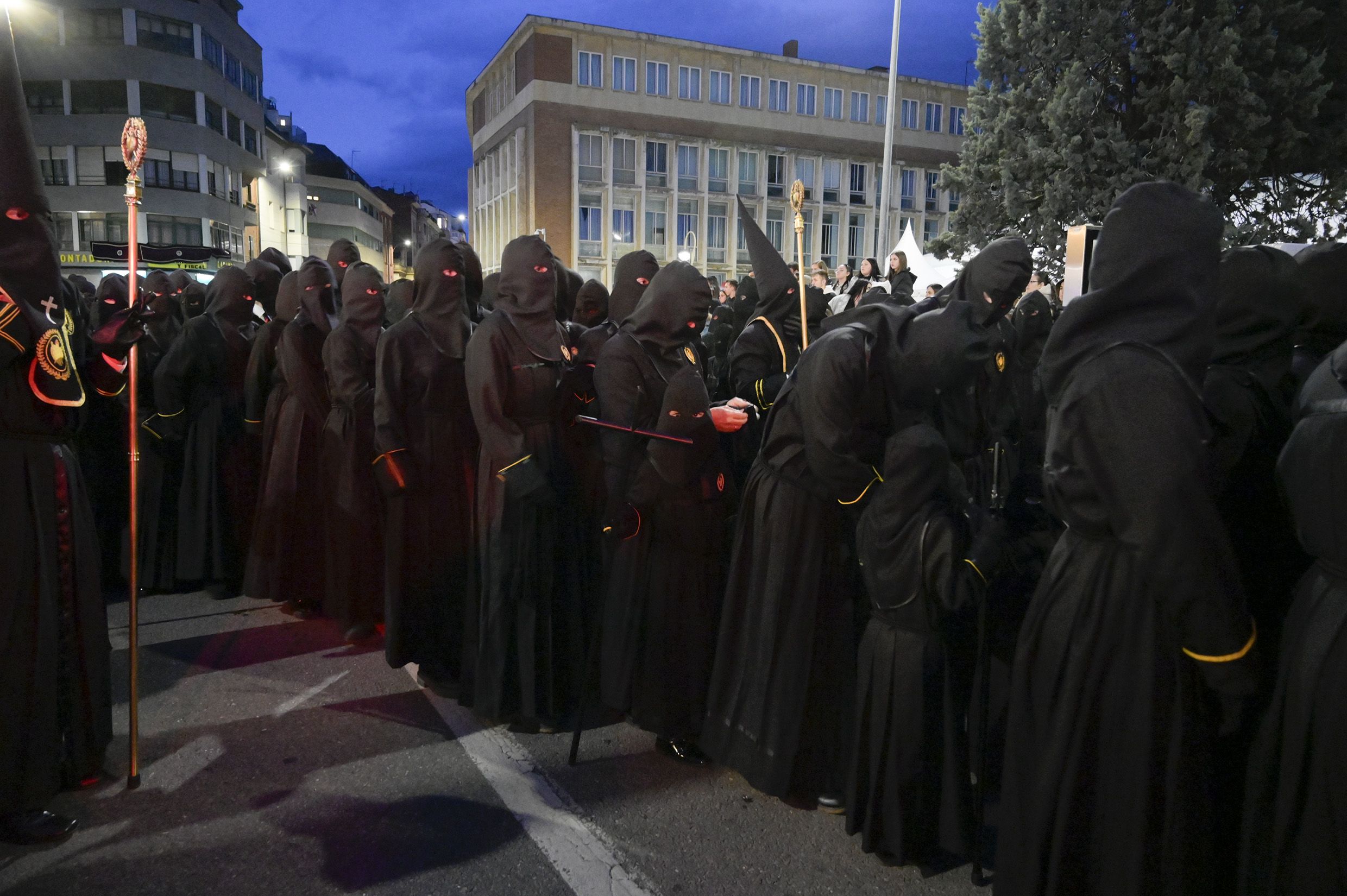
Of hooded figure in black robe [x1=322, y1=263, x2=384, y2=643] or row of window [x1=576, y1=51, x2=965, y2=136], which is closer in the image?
hooded figure in black robe [x1=322, y1=263, x2=384, y2=643]

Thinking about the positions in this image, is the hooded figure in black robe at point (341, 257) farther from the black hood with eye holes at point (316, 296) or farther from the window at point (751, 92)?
the window at point (751, 92)

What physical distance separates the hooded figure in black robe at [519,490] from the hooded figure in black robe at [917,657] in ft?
5.95

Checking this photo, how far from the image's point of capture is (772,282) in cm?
551

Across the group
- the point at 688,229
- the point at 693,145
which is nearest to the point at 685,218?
the point at 688,229

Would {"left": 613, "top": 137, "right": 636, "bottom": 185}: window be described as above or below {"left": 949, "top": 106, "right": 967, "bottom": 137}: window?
below

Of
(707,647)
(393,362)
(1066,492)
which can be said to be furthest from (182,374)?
(1066,492)

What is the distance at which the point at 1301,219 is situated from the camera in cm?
1622

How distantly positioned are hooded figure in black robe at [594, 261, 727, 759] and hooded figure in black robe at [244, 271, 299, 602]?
10.7 ft

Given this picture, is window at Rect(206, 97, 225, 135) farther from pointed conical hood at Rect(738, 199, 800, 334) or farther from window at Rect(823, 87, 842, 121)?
pointed conical hood at Rect(738, 199, 800, 334)

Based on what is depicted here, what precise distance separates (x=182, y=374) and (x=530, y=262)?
11.5 feet

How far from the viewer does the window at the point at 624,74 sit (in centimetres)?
5253

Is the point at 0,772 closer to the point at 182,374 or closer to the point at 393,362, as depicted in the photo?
the point at 393,362

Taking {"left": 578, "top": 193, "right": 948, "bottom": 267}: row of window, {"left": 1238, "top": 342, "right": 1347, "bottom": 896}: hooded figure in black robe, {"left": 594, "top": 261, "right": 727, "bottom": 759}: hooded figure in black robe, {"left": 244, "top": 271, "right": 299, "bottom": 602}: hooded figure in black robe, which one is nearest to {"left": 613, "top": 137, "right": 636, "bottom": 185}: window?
{"left": 578, "top": 193, "right": 948, "bottom": 267}: row of window

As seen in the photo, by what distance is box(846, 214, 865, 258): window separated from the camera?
189 feet
